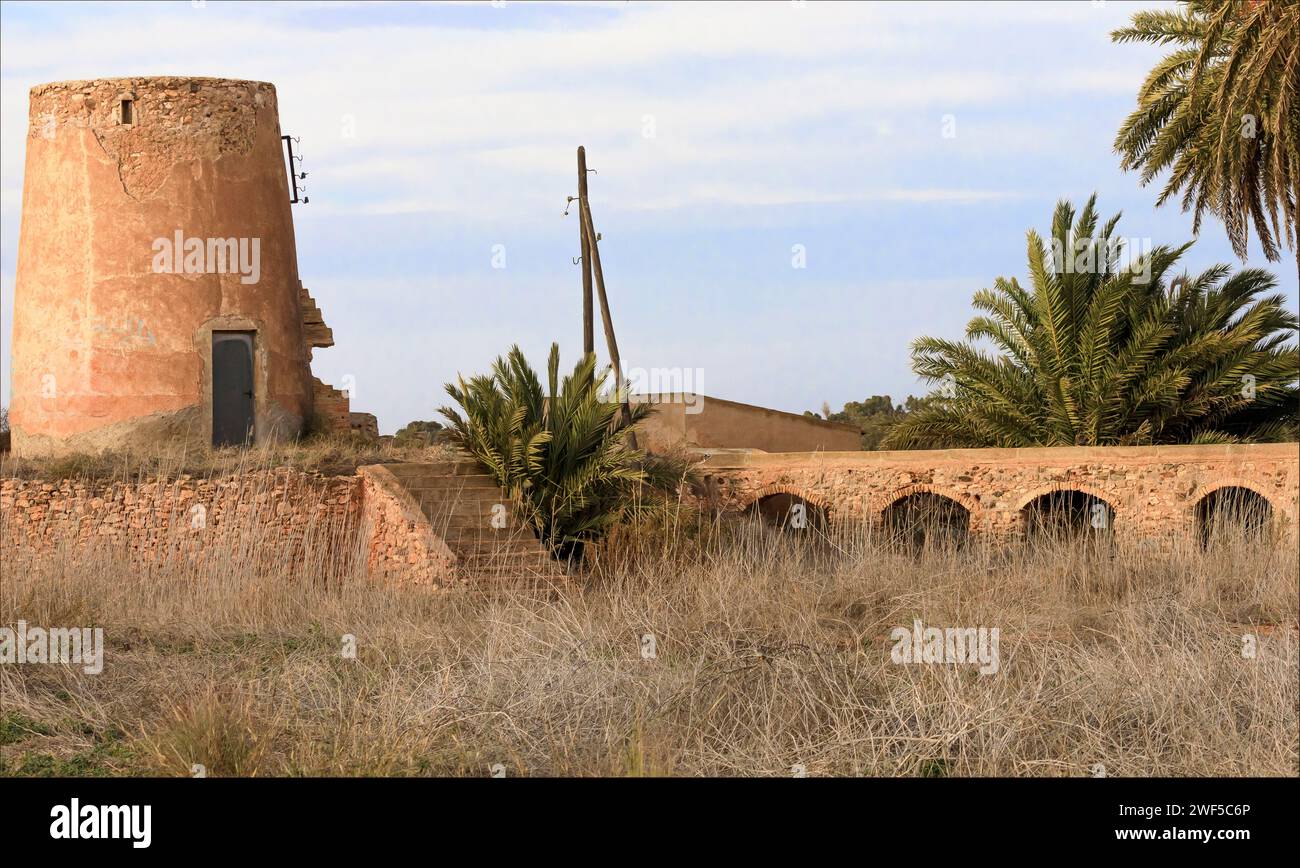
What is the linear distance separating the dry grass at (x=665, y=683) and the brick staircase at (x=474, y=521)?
5.91 ft

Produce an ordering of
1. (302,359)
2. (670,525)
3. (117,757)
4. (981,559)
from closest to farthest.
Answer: (117,757) < (981,559) < (670,525) < (302,359)

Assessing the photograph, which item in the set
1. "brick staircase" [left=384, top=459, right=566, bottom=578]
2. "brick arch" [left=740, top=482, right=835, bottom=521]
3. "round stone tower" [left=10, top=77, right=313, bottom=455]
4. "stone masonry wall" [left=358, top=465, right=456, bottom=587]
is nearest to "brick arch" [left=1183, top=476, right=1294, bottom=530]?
"brick arch" [left=740, top=482, right=835, bottom=521]

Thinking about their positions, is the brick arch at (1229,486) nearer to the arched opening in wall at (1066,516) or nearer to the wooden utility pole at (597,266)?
the arched opening in wall at (1066,516)

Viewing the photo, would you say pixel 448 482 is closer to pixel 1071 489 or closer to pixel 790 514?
A: pixel 790 514

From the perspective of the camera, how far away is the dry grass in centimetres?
731

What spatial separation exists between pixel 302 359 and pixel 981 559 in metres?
10.0

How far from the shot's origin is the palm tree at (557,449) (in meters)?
15.2

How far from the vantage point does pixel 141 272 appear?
17.0m

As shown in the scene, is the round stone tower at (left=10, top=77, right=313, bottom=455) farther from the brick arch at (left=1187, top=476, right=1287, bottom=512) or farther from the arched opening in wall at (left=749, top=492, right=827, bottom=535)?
the brick arch at (left=1187, top=476, right=1287, bottom=512)

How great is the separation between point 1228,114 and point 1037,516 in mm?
5645
